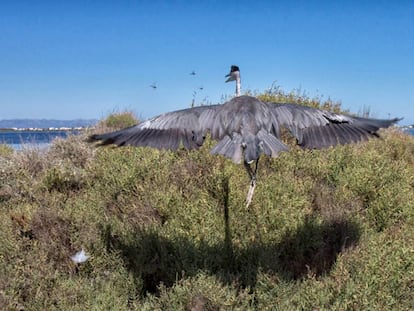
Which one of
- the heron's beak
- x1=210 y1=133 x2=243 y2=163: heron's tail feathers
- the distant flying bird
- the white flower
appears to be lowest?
the white flower

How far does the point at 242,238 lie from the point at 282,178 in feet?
4.44

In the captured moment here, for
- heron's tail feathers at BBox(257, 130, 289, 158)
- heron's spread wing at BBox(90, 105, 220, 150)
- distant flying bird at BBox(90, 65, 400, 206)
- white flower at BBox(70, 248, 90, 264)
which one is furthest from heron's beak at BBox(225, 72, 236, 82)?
white flower at BBox(70, 248, 90, 264)

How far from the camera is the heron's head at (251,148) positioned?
365cm

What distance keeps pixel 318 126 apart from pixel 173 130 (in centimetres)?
148

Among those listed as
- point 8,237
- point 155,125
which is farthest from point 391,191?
point 8,237

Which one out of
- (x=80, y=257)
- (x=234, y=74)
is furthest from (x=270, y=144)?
(x=80, y=257)

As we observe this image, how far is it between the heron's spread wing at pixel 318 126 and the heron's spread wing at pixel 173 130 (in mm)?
714

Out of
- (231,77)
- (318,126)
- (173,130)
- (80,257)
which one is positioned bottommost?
(80,257)

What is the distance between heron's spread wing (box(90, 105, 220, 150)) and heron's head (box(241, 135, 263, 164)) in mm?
546

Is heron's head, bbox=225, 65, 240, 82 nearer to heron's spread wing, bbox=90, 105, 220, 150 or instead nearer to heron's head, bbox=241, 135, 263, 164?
heron's spread wing, bbox=90, 105, 220, 150

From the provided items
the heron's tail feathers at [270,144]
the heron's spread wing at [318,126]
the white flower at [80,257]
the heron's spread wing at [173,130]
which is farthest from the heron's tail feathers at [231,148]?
the white flower at [80,257]

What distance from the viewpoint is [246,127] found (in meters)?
3.97

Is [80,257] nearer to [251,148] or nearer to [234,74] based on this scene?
[251,148]

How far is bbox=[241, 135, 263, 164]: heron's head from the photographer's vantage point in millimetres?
3652
